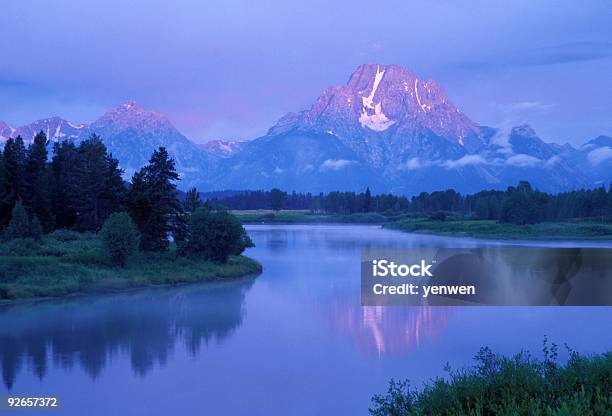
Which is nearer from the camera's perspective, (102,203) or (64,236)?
(64,236)

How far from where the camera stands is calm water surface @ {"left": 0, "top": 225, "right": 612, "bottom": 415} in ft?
70.1

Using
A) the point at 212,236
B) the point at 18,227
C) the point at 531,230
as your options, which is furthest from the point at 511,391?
the point at 531,230

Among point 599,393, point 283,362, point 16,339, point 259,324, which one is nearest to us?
point 599,393

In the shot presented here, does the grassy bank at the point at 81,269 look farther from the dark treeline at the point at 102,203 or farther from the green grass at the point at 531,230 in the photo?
the green grass at the point at 531,230

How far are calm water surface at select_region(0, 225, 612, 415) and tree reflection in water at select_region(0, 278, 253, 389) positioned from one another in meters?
0.05

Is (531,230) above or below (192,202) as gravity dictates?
below

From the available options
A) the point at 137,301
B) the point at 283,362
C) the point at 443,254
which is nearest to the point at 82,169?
the point at 137,301

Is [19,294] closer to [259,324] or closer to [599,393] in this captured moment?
[259,324]

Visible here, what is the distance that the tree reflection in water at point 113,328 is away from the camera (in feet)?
85.0

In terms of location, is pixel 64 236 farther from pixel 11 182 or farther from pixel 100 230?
pixel 11 182

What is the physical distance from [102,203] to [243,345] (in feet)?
138

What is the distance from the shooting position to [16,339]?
2891 cm

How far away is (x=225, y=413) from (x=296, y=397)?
96.4 inches

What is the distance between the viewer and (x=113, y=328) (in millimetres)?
31922
